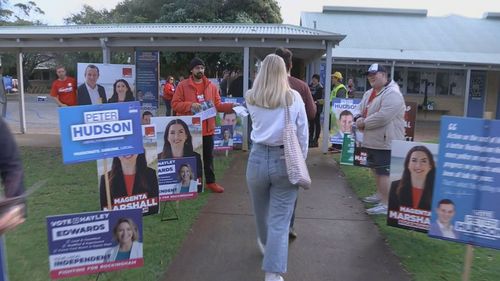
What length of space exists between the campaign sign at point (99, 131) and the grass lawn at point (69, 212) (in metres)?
1.03

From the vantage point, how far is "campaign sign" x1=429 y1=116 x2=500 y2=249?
3.45 metres

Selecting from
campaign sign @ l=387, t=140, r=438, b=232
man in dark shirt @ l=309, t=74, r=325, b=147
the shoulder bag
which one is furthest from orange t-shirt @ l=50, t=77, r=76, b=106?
the shoulder bag

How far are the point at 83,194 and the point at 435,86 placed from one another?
1873 cm

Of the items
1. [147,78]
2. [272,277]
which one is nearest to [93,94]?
[147,78]

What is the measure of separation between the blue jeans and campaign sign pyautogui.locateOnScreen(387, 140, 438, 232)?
1608 mm

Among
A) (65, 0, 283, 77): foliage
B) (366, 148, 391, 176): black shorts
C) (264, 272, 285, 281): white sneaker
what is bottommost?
(264, 272, 285, 281): white sneaker

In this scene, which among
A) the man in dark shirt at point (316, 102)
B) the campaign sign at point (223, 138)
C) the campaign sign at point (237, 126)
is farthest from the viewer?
the man in dark shirt at point (316, 102)

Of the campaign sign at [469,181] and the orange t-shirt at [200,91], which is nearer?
the campaign sign at [469,181]

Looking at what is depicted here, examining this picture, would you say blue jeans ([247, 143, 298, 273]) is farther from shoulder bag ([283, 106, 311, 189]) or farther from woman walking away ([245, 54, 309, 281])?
shoulder bag ([283, 106, 311, 189])

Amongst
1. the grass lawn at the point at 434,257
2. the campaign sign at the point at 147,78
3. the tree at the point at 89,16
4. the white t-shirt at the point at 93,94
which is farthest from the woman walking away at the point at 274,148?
the tree at the point at 89,16

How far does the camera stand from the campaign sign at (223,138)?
9.88m

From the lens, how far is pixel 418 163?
4793mm

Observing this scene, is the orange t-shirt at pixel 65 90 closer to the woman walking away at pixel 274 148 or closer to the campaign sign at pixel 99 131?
the campaign sign at pixel 99 131

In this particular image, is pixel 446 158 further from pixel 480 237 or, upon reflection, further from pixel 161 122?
pixel 161 122
